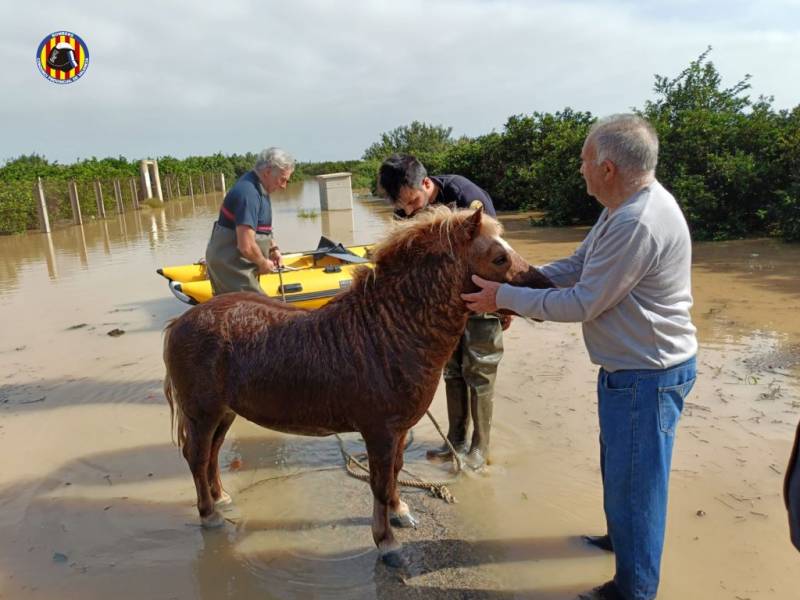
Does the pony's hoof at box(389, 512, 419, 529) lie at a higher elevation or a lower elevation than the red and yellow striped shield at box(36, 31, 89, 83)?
lower

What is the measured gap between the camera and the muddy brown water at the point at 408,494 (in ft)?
10.3

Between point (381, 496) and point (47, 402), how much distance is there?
4742 mm

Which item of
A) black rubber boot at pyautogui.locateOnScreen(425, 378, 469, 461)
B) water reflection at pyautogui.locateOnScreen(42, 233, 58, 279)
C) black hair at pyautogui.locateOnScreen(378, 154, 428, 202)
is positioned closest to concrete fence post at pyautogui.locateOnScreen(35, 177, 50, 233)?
water reflection at pyautogui.locateOnScreen(42, 233, 58, 279)

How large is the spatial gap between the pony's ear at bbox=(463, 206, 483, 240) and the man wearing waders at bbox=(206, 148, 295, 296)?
2583 millimetres

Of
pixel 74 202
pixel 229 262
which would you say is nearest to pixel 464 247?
pixel 229 262

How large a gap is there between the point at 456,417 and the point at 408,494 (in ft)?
2.56

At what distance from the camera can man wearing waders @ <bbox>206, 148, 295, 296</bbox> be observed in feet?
15.6

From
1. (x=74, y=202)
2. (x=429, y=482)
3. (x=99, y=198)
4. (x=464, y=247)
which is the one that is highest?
(x=99, y=198)

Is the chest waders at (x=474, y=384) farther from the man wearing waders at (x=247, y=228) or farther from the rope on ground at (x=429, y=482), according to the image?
the man wearing waders at (x=247, y=228)

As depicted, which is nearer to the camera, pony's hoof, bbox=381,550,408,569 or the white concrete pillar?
pony's hoof, bbox=381,550,408,569

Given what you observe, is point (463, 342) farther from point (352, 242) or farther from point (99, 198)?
point (99, 198)

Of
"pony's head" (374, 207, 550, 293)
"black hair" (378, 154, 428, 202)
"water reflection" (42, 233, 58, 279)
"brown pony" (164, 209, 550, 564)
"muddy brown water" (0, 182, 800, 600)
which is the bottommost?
"muddy brown water" (0, 182, 800, 600)

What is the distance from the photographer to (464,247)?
276 cm

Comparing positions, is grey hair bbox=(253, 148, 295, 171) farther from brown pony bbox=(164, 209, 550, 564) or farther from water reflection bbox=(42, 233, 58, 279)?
water reflection bbox=(42, 233, 58, 279)
